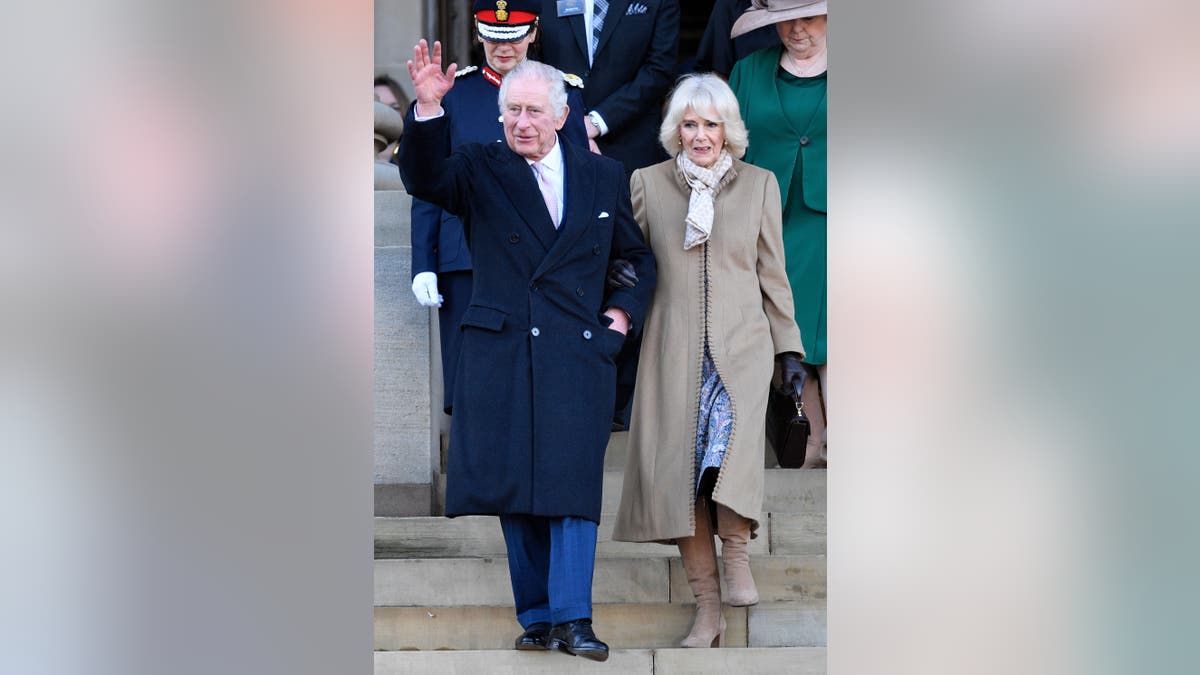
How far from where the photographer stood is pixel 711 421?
5004 mm

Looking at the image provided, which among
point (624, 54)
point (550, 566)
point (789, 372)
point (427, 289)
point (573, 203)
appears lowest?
point (550, 566)

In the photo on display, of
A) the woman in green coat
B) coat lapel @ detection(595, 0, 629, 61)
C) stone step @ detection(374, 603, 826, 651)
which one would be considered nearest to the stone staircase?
stone step @ detection(374, 603, 826, 651)

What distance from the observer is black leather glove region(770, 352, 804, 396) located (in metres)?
5.20

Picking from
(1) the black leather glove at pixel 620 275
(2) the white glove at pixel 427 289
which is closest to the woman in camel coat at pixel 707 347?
(1) the black leather glove at pixel 620 275

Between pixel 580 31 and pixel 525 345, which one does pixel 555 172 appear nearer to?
pixel 525 345

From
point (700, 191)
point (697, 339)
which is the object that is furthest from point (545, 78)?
point (697, 339)

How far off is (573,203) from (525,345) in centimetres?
42
